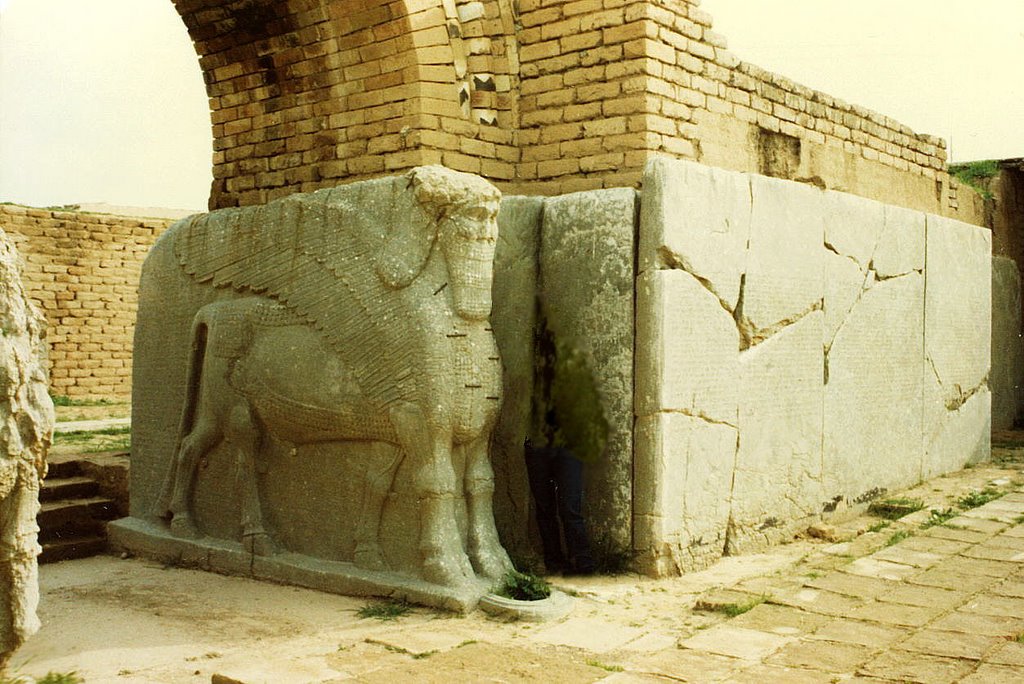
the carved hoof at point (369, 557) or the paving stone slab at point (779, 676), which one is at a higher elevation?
the carved hoof at point (369, 557)

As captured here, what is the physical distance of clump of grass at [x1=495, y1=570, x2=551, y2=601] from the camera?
419cm

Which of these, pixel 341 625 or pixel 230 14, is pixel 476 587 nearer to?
pixel 341 625

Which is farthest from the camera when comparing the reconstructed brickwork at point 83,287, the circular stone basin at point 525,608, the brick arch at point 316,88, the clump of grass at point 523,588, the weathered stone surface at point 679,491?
the reconstructed brickwork at point 83,287

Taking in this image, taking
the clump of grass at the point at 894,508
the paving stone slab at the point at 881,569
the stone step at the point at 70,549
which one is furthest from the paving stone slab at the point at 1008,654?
the stone step at the point at 70,549

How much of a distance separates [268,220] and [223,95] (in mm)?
2236

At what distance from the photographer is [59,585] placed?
16.4ft

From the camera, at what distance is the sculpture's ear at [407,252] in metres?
4.45

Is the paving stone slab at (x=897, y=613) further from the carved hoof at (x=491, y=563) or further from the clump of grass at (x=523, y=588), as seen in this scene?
the carved hoof at (x=491, y=563)

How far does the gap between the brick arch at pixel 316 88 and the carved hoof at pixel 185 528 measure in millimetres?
2160

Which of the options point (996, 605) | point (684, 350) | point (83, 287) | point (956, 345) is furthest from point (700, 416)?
point (83, 287)

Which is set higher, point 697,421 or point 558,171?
point 558,171

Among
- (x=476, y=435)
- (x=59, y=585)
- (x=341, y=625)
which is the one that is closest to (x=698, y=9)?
(x=476, y=435)

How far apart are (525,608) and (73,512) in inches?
130

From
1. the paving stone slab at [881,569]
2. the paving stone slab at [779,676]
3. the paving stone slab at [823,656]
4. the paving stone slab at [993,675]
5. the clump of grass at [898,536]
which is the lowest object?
the paving stone slab at [779,676]
